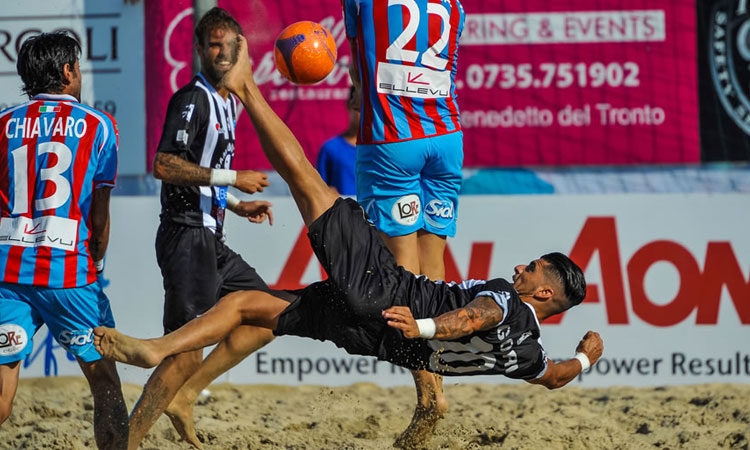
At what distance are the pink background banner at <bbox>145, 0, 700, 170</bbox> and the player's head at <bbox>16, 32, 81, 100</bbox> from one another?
9.76 feet

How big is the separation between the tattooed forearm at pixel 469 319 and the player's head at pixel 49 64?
1.96m

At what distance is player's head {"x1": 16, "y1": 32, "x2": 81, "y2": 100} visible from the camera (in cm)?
469

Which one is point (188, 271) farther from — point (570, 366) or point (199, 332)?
point (570, 366)

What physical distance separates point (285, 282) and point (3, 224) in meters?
3.23

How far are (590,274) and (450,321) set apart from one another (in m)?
3.32

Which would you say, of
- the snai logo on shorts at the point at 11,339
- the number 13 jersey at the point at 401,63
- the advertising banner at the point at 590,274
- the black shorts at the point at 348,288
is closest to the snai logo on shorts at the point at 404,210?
the number 13 jersey at the point at 401,63

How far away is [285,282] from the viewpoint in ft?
25.3

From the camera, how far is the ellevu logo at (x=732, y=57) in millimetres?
7496

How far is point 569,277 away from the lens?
496 cm

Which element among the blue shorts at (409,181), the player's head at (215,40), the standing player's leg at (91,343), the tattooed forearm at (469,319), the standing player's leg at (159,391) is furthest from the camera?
the player's head at (215,40)

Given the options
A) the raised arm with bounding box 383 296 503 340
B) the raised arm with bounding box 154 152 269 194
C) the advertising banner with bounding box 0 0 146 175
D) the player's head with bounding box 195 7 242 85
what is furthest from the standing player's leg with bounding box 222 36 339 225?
the advertising banner with bounding box 0 0 146 175

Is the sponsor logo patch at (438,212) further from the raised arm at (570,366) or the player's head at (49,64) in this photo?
the player's head at (49,64)

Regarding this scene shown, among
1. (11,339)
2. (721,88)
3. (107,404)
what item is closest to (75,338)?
(11,339)

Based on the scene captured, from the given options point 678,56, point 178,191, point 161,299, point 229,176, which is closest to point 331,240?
point 229,176
